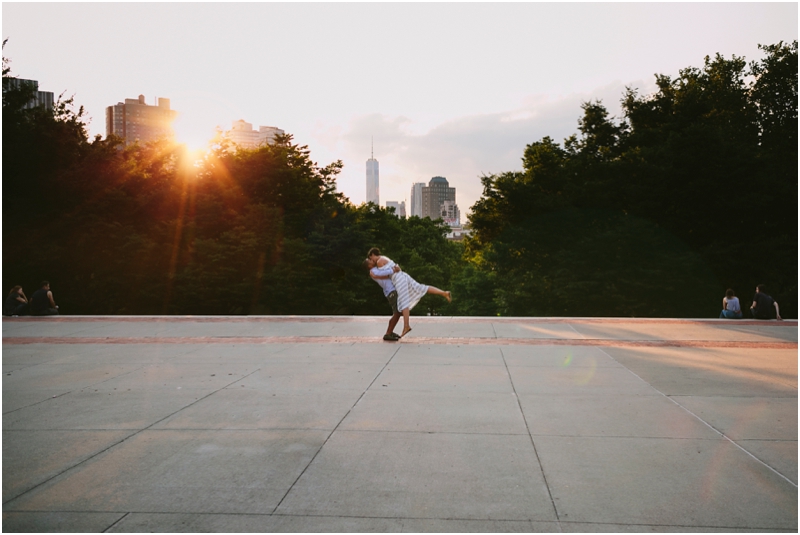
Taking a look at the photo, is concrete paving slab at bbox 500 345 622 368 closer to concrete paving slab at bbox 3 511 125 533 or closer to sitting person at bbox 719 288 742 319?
concrete paving slab at bbox 3 511 125 533

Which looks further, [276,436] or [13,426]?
[13,426]

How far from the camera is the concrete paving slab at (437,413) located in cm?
530

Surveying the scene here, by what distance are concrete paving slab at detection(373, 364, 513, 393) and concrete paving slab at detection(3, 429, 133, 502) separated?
3.01 meters

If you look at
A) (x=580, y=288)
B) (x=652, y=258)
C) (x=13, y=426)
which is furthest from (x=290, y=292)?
(x=13, y=426)

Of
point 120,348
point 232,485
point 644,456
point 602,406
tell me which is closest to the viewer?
point 232,485

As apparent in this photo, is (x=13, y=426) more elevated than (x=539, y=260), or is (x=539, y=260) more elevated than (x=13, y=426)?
(x=539, y=260)

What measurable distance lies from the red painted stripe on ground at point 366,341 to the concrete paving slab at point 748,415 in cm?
404

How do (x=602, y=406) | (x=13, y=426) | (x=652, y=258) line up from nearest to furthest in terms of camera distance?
(x=13, y=426) < (x=602, y=406) < (x=652, y=258)

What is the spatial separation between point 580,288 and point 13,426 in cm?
2668

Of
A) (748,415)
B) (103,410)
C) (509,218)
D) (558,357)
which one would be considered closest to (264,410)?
(103,410)

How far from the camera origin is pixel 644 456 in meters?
4.54

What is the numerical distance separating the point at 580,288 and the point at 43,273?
26862 millimetres

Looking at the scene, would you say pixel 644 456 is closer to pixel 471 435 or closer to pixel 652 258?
pixel 471 435

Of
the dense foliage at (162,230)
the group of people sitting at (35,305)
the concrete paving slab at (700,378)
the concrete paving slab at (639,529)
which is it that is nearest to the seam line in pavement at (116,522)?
the concrete paving slab at (639,529)
